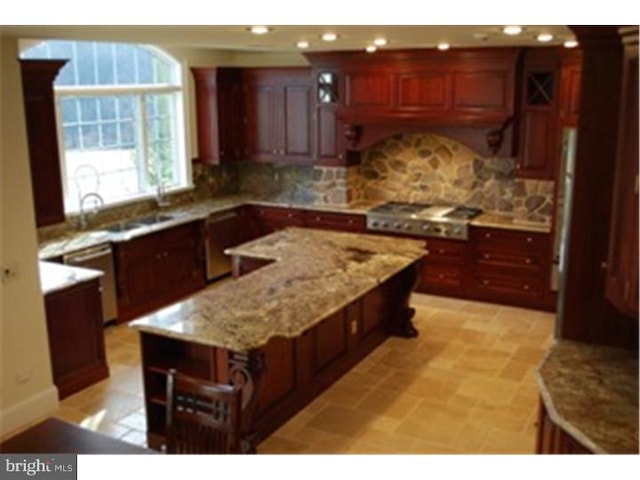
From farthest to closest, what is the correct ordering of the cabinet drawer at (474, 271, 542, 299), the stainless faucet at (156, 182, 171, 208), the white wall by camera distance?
the stainless faucet at (156, 182, 171, 208)
the cabinet drawer at (474, 271, 542, 299)
the white wall

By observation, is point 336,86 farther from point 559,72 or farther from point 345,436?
point 345,436

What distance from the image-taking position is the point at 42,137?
547cm

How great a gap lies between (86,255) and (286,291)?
250cm

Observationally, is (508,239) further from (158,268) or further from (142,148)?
(142,148)

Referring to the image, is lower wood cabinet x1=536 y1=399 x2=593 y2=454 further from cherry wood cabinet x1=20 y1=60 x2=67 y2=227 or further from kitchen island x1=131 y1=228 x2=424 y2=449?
cherry wood cabinet x1=20 y1=60 x2=67 y2=227

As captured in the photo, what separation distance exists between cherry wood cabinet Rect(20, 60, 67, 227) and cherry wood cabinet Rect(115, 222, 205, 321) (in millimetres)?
1314

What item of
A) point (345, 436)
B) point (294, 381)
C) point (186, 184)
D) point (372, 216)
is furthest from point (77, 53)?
point (345, 436)

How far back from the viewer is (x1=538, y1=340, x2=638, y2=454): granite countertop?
298 cm

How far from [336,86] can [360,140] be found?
2.29 feet

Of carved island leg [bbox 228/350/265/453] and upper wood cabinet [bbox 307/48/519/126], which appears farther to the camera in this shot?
upper wood cabinet [bbox 307/48/519/126]

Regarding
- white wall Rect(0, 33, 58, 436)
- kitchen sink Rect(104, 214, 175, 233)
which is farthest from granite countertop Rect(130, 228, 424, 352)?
kitchen sink Rect(104, 214, 175, 233)

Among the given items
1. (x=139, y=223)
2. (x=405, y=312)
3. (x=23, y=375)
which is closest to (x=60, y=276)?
(x=23, y=375)

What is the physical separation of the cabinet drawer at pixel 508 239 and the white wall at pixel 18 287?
14.9ft

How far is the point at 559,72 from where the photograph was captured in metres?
7.02
